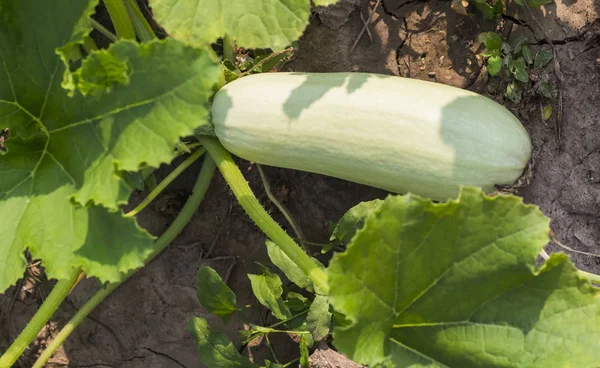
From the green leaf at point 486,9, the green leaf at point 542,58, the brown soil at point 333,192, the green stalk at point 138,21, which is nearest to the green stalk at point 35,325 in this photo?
the brown soil at point 333,192

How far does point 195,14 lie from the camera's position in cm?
199

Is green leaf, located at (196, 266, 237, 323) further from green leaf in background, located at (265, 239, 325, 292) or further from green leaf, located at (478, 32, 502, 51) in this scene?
green leaf, located at (478, 32, 502, 51)

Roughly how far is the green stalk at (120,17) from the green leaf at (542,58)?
68.5 inches

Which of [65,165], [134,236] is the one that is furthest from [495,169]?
[65,165]

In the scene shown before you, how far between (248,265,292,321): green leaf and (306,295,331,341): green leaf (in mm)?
112

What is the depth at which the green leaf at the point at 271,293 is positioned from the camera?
8.52ft

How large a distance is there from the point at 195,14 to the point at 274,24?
26 cm

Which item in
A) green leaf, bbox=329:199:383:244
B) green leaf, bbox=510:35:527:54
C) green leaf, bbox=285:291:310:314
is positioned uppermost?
green leaf, bbox=510:35:527:54

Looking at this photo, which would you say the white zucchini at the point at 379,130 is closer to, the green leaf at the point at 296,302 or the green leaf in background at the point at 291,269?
the green leaf in background at the point at 291,269

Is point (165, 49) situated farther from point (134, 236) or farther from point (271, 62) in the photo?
point (271, 62)

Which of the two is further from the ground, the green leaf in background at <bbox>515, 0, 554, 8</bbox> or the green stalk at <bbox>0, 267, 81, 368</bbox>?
the green leaf in background at <bbox>515, 0, 554, 8</bbox>

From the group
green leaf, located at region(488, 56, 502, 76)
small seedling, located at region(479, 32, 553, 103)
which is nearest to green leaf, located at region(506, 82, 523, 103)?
small seedling, located at region(479, 32, 553, 103)

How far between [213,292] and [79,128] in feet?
3.09

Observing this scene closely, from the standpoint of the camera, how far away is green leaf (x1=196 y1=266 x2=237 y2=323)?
8.34 ft
